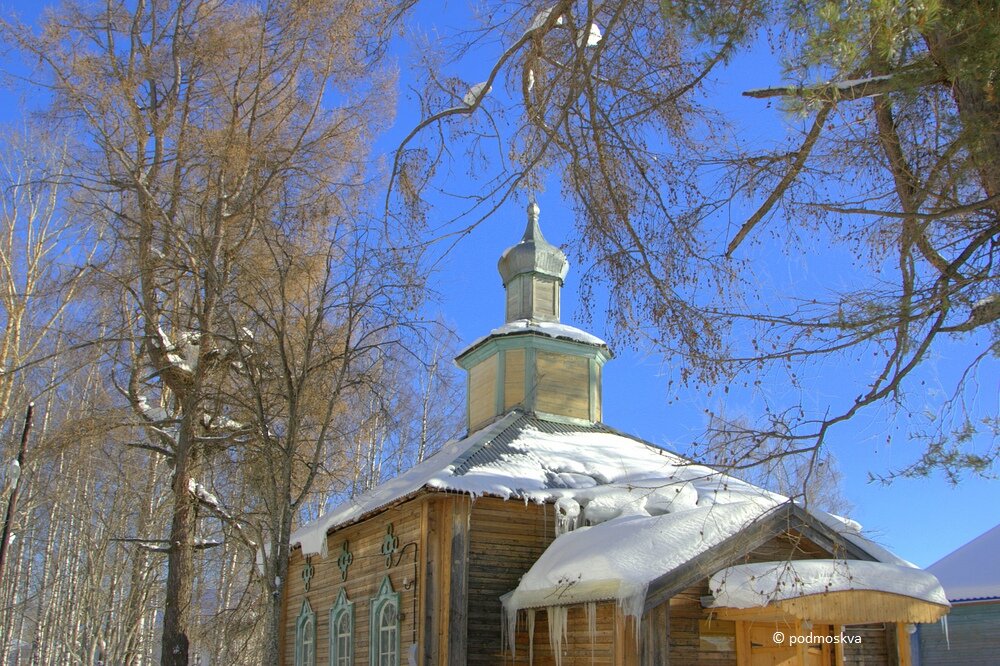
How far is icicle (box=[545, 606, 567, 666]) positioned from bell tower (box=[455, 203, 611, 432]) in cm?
572

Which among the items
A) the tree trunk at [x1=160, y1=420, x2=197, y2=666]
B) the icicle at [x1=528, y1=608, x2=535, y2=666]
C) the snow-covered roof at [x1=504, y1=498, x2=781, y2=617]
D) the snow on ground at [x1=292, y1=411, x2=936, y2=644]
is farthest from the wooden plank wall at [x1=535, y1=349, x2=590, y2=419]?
the tree trunk at [x1=160, y1=420, x2=197, y2=666]

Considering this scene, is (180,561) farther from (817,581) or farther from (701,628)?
(817,581)

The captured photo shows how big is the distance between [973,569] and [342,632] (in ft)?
42.4

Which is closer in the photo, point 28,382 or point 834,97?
point 834,97

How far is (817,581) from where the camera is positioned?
9.54 m

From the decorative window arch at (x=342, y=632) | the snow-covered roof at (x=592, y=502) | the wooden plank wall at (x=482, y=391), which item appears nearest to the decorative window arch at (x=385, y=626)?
the decorative window arch at (x=342, y=632)

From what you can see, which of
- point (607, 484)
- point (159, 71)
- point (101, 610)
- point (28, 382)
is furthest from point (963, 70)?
point (28, 382)

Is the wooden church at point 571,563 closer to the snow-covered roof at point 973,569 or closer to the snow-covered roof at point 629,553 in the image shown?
the snow-covered roof at point 629,553

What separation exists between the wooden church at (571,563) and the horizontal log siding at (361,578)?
4cm

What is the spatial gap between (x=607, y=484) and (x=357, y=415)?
6.61m

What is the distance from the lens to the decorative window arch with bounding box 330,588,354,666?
14336 mm

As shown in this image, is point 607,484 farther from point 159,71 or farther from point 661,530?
point 159,71

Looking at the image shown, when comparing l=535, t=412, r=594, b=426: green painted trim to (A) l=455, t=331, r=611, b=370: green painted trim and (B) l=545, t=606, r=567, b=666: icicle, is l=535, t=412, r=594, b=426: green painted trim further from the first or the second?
(B) l=545, t=606, r=567, b=666: icicle

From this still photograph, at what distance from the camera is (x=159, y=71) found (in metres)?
15.7
